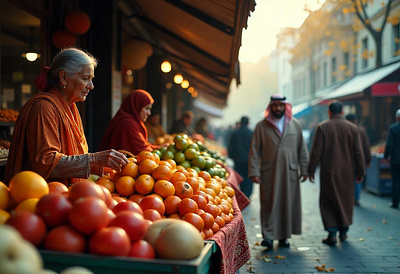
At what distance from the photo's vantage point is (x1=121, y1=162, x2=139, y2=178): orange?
3412 millimetres

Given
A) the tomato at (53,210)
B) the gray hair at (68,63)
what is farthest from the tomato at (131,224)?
the gray hair at (68,63)

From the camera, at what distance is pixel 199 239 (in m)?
2.16

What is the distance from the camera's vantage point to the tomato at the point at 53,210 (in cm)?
201

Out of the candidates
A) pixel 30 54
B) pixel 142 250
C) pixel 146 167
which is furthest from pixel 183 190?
pixel 30 54

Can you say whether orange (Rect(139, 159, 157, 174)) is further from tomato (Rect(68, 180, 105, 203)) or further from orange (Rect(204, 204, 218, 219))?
tomato (Rect(68, 180, 105, 203))

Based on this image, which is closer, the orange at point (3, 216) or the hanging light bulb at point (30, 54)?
the orange at point (3, 216)

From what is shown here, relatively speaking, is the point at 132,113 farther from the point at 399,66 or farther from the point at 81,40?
the point at 399,66

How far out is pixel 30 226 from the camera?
1.90 meters

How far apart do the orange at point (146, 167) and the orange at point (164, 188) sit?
188 millimetres

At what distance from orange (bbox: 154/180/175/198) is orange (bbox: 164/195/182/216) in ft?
0.32

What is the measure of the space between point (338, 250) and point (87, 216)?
519 cm

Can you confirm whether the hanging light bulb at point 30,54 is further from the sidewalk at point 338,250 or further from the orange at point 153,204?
the orange at point 153,204

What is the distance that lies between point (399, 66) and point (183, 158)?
12.5 m

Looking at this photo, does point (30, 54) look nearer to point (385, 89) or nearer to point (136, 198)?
point (136, 198)
